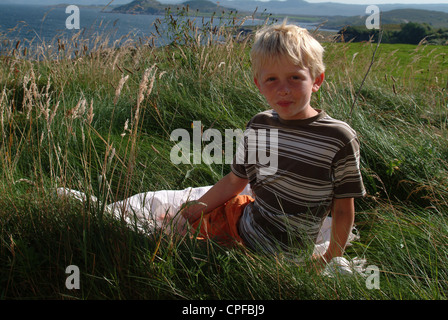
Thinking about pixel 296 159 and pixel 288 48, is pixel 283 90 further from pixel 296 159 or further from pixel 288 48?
pixel 296 159

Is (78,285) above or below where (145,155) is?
below

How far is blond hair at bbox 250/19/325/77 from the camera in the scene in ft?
4.93

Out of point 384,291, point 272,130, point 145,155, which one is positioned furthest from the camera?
point 145,155

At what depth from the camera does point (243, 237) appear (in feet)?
5.95

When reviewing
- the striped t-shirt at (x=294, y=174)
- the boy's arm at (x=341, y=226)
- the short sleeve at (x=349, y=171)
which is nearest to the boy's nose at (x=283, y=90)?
the striped t-shirt at (x=294, y=174)

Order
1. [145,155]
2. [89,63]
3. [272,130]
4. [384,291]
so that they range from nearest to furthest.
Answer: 1. [384,291]
2. [272,130]
3. [145,155]
4. [89,63]

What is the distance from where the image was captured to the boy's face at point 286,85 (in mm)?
1532

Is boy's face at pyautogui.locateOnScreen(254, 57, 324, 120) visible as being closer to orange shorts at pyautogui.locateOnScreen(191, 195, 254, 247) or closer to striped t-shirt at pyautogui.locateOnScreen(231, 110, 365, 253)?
striped t-shirt at pyautogui.locateOnScreen(231, 110, 365, 253)

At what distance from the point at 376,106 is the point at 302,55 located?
89.9 inches

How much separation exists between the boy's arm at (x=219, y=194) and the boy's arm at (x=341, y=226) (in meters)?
0.50

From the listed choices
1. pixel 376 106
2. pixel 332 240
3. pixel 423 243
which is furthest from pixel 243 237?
pixel 376 106

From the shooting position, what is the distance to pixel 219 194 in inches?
77.3

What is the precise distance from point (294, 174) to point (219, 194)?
0.44 meters
